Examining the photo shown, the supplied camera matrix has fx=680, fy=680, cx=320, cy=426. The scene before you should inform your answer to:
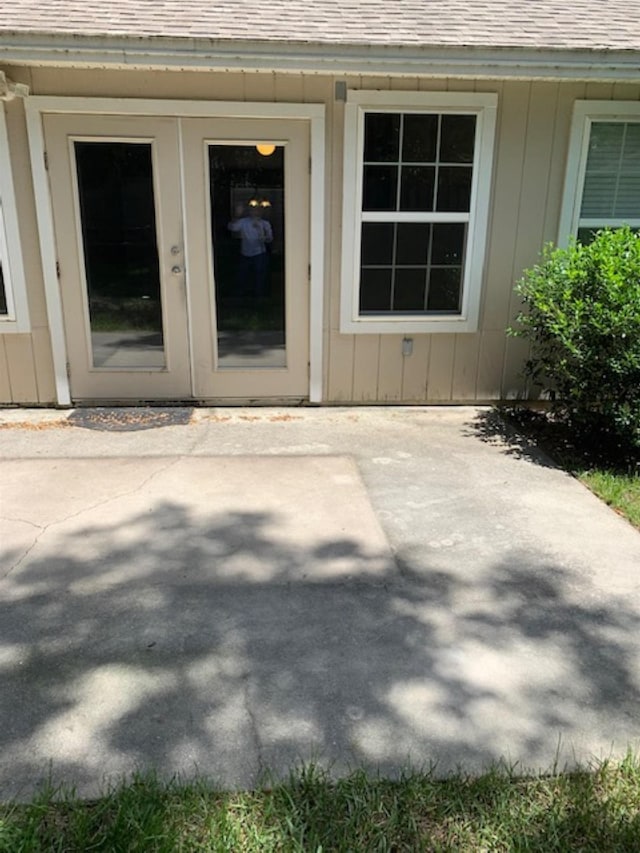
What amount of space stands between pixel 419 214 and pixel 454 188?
34 cm

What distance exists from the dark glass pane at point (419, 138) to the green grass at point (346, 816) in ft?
14.6

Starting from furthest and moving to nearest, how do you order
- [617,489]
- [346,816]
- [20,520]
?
[617,489]
[20,520]
[346,816]

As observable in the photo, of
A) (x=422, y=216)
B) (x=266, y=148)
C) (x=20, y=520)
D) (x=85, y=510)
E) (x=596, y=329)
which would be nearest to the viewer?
(x=20, y=520)

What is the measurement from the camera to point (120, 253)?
5.32m

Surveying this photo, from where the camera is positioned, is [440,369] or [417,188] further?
[440,369]

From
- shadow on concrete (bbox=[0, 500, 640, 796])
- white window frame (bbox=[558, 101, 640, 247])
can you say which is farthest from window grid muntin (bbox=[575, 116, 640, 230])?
shadow on concrete (bbox=[0, 500, 640, 796])

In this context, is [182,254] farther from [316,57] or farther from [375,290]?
[316,57]

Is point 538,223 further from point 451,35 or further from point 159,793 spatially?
point 159,793

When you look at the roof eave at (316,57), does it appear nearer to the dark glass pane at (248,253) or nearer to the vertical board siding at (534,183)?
the vertical board siding at (534,183)

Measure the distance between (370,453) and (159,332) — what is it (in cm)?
206

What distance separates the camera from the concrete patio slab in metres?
2.24

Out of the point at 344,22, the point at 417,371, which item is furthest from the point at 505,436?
the point at 344,22

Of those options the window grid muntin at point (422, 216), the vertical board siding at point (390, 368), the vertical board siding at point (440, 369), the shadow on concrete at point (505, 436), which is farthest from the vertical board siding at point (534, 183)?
the vertical board siding at point (390, 368)

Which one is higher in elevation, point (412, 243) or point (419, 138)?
point (419, 138)
